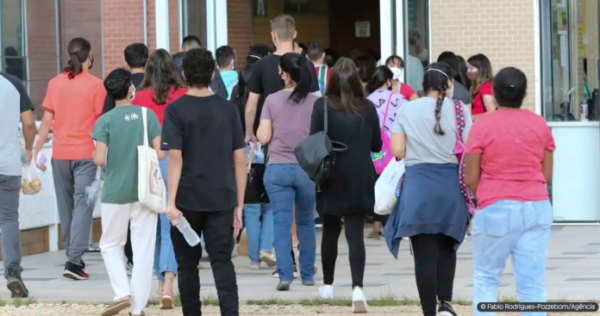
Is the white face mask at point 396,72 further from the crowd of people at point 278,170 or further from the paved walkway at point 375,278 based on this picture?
the paved walkway at point 375,278

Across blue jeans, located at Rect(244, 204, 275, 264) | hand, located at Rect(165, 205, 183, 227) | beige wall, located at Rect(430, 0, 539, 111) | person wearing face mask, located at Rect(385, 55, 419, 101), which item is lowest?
blue jeans, located at Rect(244, 204, 275, 264)

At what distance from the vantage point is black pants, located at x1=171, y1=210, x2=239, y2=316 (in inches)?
280

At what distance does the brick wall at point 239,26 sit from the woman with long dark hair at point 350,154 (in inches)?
304

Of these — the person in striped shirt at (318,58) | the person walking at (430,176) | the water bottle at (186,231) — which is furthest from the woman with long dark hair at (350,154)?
the person in striped shirt at (318,58)

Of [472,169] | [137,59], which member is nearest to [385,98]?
[137,59]

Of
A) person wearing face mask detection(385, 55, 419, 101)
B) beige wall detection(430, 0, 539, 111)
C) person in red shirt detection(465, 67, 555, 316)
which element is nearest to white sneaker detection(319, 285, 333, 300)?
person in red shirt detection(465, 67, 555, 316)

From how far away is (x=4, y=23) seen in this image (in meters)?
18.3

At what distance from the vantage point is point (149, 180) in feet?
25.4

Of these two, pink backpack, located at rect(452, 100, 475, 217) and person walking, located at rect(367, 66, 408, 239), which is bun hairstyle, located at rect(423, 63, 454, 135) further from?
person walking, located at rect(367, 66, 408, 239)

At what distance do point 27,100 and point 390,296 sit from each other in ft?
10.6

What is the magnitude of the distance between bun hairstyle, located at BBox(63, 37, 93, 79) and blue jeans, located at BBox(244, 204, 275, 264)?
1.85 meters

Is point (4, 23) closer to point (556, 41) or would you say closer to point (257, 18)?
point (257, 18)

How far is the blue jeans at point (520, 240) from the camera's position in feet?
20.8

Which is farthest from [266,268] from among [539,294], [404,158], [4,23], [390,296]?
[4,23]
